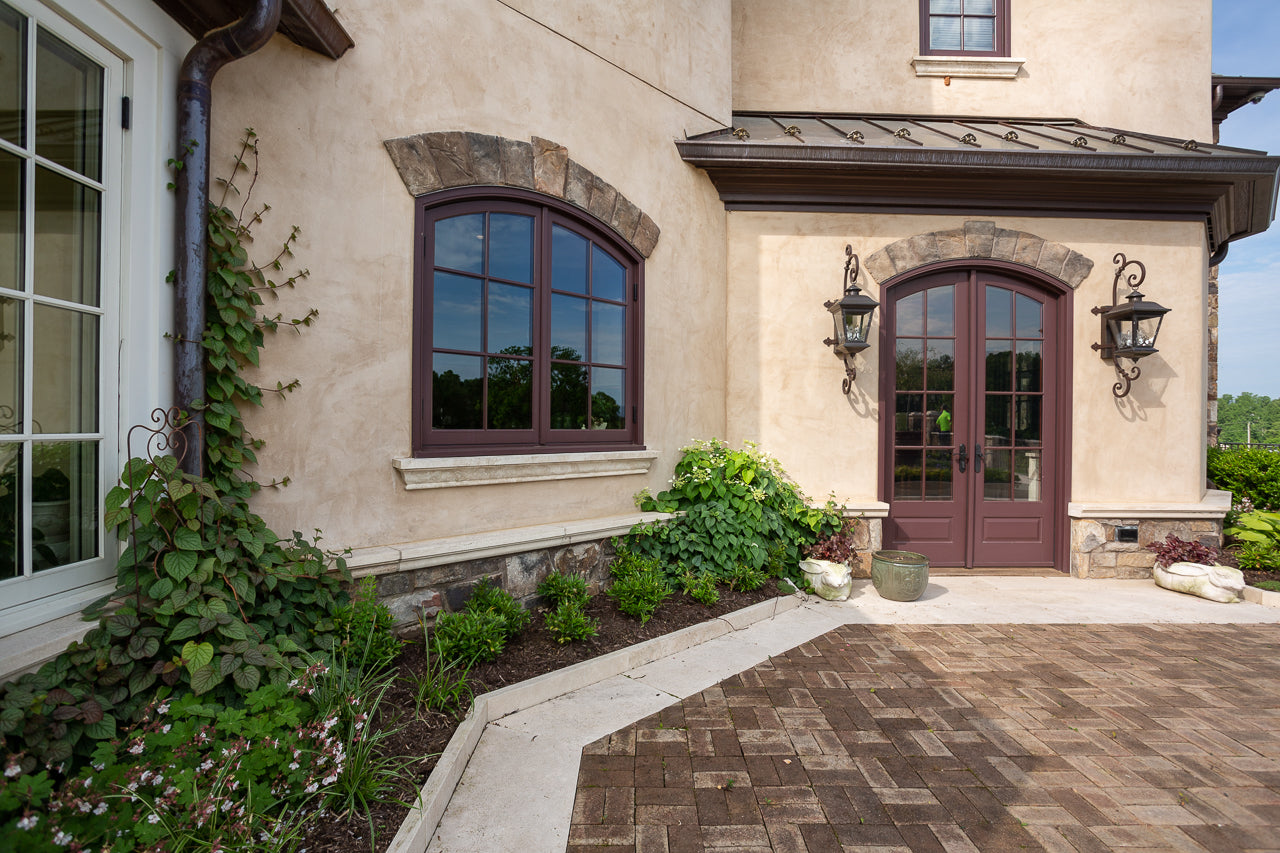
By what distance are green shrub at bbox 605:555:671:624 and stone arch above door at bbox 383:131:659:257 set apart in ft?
7.82

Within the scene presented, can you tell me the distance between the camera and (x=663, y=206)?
507 centimetres

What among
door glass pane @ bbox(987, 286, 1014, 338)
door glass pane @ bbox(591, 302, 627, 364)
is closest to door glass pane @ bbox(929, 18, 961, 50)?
door glass pane @ bbox(987, 286, 1014, 338)

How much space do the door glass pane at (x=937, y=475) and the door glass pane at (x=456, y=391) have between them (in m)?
4.25

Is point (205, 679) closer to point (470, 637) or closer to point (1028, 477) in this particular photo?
point (470, 637)

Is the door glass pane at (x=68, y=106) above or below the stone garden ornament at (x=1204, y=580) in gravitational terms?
above

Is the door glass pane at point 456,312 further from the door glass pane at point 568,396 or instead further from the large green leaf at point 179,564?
the large green leaf at point 179,564

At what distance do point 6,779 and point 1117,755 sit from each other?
409 centimetres

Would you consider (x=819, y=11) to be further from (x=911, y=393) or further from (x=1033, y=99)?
(x=911, y=393)

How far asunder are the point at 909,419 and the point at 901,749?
3682 mm

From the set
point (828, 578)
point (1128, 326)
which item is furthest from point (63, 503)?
point (1128, 326)

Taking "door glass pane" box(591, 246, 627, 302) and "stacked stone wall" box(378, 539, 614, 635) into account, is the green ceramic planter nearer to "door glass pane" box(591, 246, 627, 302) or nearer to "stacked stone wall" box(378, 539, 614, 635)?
"stacked stone wall" box(378, 539, 614, 635)

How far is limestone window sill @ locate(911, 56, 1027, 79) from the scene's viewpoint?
6.72m

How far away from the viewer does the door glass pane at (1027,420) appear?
593 centimetres

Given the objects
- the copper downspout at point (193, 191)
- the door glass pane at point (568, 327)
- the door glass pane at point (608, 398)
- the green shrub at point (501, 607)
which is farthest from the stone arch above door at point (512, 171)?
the green shrub at point (501, 607)
